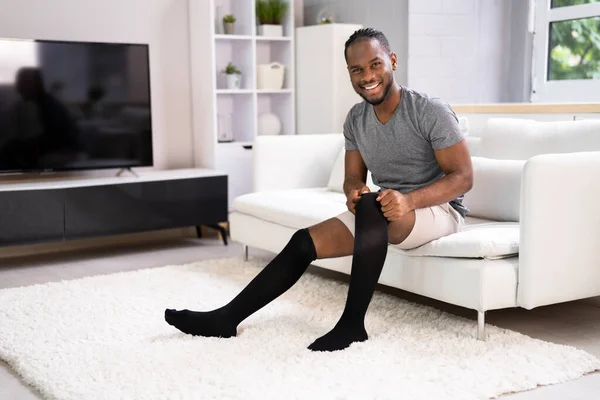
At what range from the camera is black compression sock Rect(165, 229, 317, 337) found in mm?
2602

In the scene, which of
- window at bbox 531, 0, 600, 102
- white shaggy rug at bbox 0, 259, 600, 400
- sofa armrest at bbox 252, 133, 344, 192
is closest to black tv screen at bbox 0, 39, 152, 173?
sofa armrest at bbox 252, 133, 344, 192

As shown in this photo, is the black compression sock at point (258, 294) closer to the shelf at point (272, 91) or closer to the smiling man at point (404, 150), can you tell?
the smiling man at point (404, 150)

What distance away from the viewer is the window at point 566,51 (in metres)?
4.29

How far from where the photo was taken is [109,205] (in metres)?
4.37

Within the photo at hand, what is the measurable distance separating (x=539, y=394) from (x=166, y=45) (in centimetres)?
357

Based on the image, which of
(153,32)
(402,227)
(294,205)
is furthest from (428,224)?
(153,32)

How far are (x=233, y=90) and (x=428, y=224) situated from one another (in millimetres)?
2561

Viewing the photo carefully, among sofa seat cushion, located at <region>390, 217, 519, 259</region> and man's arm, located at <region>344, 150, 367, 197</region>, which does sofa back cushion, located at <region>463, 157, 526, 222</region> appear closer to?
sofa seat cushion, located at <region>390, 217, 519, 259</region>

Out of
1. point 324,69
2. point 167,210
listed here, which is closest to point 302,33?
point 324,69

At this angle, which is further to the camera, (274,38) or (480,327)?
(274,38)

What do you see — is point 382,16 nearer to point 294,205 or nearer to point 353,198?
point 294,205

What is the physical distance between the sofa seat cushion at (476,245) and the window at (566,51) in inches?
72.0

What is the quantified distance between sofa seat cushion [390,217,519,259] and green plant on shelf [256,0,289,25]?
273 centimetres

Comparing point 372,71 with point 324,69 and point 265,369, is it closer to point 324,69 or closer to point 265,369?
point 265,369
